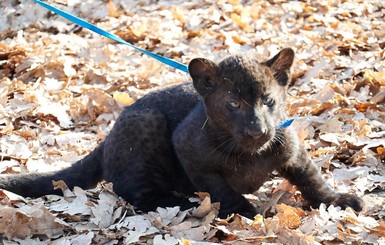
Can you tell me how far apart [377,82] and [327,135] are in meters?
1.30

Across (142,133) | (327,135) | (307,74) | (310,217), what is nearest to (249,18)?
(307,74)

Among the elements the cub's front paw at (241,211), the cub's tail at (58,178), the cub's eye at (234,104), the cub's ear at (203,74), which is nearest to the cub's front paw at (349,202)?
the cub's front paw at (241,211)

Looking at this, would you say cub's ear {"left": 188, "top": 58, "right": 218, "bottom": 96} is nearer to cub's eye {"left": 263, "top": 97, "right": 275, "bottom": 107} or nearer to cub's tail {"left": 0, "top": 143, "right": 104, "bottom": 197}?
cub's eye {"left": 263, "top": 97, "right": 275, "bottom": 107}

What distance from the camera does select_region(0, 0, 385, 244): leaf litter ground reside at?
4496 millimetres

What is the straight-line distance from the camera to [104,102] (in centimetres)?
717

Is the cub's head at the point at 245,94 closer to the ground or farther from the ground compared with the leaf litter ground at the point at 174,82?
farther from the ground

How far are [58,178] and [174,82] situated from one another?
8.52 ft

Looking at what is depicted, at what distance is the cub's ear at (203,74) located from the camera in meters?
4.73

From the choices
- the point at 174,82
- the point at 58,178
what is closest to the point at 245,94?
the point at 58,178

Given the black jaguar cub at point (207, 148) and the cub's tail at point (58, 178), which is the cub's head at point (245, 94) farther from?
the cub's tail at point (58, 178)

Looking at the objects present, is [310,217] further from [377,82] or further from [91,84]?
[91,84]

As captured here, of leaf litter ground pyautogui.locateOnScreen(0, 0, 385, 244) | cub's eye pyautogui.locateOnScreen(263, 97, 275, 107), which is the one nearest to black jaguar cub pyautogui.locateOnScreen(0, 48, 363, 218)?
cub's eye pyautogui.locateOnScreen(263, 97, 275, 107)

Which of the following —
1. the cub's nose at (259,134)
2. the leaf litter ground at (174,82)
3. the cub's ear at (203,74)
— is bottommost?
the leaf litter ground at (174,82)

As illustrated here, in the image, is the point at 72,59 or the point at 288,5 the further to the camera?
the point at 288,5
